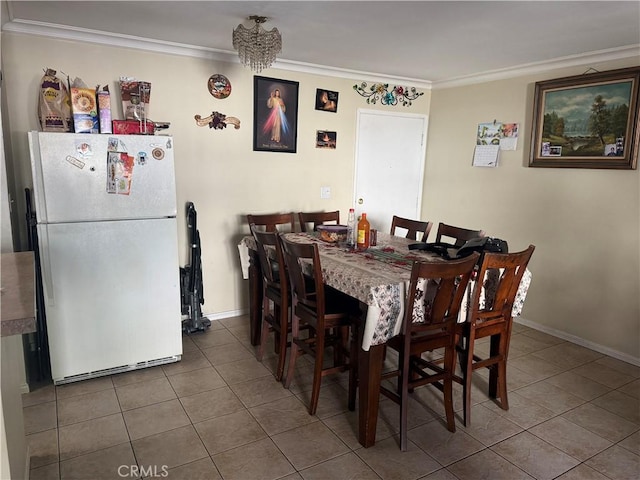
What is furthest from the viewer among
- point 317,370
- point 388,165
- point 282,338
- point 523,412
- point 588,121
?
point 388,165

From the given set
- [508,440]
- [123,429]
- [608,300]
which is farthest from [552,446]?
[123,429]

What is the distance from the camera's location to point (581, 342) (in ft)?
11.3

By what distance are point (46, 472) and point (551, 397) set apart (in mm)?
2761

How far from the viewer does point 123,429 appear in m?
2.25

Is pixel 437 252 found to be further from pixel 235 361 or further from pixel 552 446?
pixel 235 361

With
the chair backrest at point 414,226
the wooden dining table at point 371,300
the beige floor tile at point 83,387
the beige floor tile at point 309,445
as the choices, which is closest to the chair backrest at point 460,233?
the chair backrest at point 414,226

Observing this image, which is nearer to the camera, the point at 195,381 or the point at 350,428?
the point at 350,428

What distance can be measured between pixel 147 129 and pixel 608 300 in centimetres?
351

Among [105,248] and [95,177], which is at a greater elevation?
[95,177]

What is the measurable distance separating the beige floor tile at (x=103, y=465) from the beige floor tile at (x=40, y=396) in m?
0.65

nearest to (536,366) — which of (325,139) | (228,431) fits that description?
(228,431)

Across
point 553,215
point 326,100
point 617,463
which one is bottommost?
point 617,463

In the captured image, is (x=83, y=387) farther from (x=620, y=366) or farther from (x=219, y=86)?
(x=620, y=366)

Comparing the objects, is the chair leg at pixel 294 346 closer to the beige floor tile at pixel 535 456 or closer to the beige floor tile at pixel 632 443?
the beige floor tile at pixel 535 456
